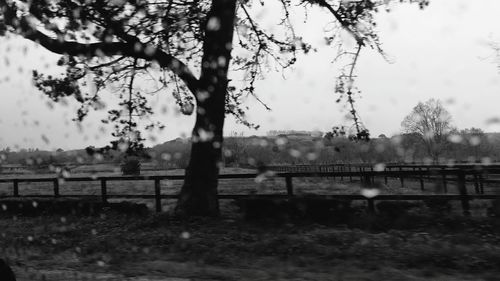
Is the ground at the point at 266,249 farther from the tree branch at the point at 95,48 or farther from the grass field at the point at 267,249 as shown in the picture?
the tree branch at the point at 95,48

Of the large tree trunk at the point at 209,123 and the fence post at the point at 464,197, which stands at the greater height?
the large tree trunk at the point at 209,123

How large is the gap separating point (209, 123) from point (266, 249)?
4.04 metres

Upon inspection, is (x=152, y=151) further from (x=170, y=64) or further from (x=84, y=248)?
(x=84, y=248)

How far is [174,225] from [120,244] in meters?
1.46

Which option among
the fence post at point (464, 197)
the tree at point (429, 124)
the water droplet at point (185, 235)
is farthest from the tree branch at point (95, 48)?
the tree at point (429, 124)

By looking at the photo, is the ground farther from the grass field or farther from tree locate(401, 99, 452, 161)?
tree locate(401, 99, 452, 161)

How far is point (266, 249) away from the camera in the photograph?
22.2 feet

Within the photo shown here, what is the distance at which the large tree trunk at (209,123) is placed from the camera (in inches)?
386

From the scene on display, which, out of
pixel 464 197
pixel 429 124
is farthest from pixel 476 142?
pixel 464 197

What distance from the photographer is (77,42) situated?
961 centimetres

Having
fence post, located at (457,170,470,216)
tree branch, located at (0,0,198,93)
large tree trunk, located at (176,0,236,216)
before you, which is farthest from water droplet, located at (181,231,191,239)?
fence post, located at (457,170,470,216)

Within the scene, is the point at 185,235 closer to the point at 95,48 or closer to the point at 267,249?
the point at 267,249

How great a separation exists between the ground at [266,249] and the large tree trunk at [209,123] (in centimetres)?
68

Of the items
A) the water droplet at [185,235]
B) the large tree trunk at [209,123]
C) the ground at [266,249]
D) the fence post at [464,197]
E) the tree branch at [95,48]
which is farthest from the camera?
the large tree trunk at [209,123]
